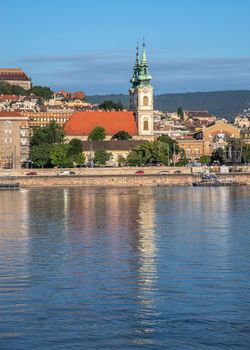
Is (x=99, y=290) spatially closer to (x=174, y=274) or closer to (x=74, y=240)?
(x=174, y=274)

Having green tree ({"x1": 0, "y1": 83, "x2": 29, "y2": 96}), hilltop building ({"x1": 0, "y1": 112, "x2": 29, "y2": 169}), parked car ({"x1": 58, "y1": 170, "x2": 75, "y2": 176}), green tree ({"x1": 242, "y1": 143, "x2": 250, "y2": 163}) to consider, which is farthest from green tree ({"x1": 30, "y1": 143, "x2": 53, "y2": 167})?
green tree ({"x1": 0, "y1": 83, "x2": 29, "y2": 96})

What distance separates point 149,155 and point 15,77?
6378 centimetres

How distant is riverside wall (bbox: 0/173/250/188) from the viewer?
73.8m

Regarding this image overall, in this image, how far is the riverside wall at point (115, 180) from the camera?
73.8 meters

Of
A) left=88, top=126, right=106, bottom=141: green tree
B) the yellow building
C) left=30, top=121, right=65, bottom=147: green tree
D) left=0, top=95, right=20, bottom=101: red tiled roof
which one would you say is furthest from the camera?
left=0, top=95, right=20, bottom=101: red tiled roof

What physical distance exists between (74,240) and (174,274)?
861 centimetres

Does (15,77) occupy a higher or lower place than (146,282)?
higher

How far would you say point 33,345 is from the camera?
54.3ft

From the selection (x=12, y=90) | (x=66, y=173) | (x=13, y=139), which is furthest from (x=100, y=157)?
(x=12, y=90)

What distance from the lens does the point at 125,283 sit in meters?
21.4

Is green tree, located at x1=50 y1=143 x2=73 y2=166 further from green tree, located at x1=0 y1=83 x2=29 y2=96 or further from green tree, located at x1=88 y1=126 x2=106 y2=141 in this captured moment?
green tree, located at x1=0 y1=83 x2=29 y2=96

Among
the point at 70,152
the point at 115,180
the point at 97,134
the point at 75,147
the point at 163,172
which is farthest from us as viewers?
the point at 97,134

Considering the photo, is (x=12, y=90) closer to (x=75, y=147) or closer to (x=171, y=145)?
(x=171, y=145)

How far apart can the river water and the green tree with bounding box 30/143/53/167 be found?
4293cm
